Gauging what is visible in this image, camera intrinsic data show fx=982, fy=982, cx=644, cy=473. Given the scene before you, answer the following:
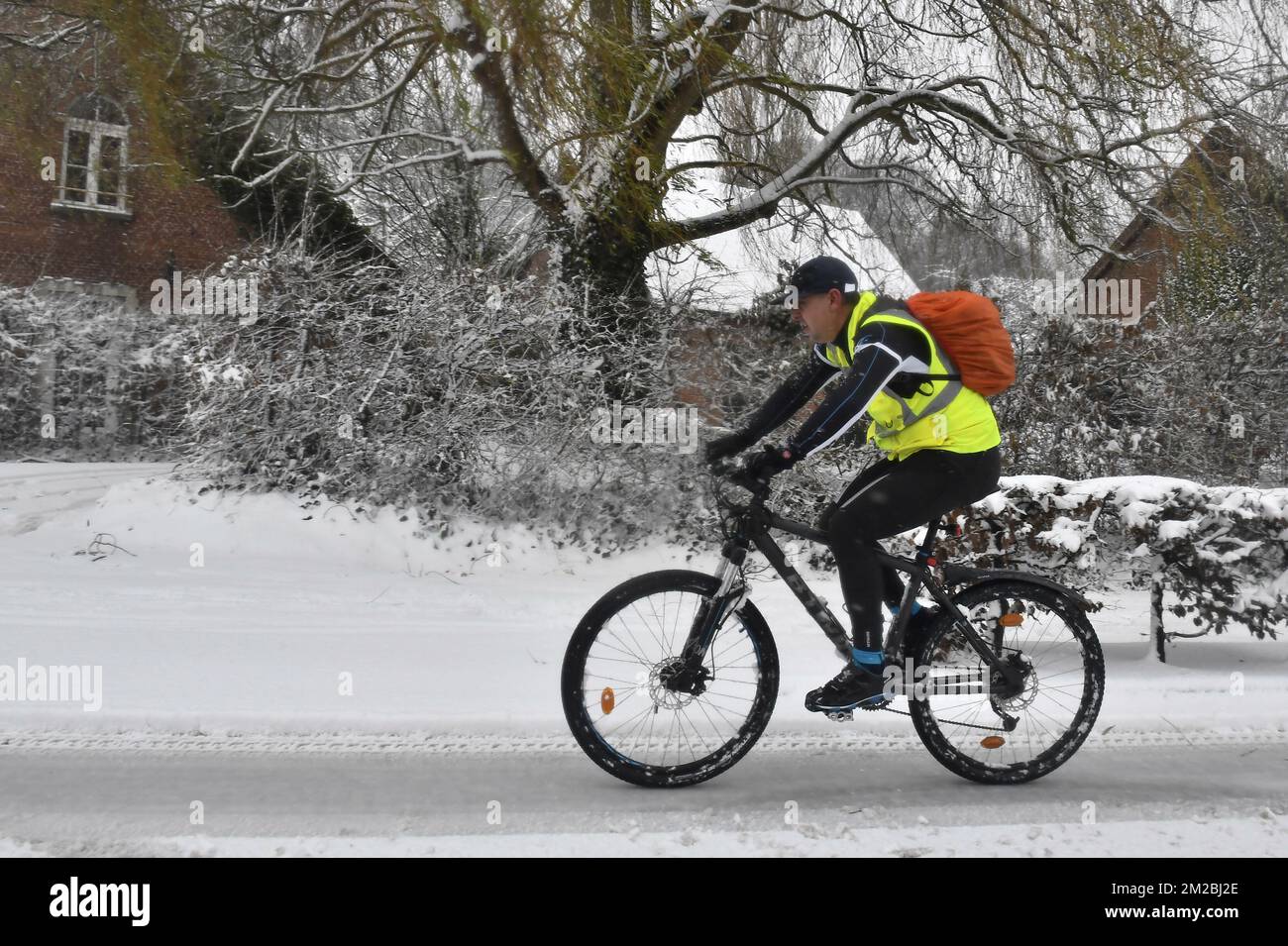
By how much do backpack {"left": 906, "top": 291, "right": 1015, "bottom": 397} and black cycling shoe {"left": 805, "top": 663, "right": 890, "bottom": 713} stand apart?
1.11m

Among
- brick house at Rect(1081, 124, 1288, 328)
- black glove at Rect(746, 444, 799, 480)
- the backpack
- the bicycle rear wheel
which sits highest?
brick house at Rect(1081, 124, 1288, 328)

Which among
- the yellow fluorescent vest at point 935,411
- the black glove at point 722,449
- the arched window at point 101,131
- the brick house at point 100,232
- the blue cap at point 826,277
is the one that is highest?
the brick house at point 100,232

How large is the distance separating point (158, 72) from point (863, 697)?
7.56 m

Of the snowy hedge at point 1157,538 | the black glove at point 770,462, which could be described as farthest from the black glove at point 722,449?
the snowy hedge at point 1157,538

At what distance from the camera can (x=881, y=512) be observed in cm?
358

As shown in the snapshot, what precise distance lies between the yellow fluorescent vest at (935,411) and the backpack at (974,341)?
34mm

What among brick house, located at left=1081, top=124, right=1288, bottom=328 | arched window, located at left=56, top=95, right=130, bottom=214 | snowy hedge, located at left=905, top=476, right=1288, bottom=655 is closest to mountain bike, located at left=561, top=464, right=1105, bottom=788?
snowy hedge, located at left=905, top=476, right=1288, bottom=655

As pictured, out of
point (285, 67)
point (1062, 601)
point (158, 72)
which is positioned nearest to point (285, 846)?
point (1062, 601)

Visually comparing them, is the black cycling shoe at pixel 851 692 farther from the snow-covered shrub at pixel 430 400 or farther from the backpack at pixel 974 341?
the snow-covered shrub at pixel 430 400

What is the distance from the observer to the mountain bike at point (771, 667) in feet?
11.7

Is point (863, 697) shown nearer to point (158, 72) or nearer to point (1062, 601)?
point (1062, 601)

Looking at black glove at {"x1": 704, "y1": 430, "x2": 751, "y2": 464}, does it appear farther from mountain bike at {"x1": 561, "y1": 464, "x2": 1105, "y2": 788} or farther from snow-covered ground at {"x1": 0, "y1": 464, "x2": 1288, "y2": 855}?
snow-covered ground at {"x1": 0, "y1": 464, "x2": 1288, "y2": 855}

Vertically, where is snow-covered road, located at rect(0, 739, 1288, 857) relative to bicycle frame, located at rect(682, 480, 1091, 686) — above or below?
below

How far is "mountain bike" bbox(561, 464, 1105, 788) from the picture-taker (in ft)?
11.7
